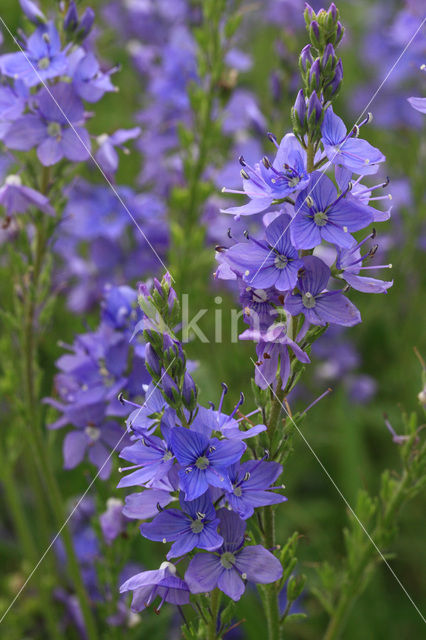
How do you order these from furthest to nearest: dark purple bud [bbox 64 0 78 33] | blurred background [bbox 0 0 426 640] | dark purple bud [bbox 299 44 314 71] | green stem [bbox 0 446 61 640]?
blurred background [bbox 0 0 426 640] < green stem [bbox 0 446 61 640] < dark purple bud [bbox 64 0 78 33] < dark purple bud [bbox 299 44 314 71]

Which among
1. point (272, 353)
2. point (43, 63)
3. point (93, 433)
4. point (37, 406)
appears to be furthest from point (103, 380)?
point (43, 63)

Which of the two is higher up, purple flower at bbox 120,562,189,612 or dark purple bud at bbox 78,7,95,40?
dark purple bud at bbox 78,7,95,40

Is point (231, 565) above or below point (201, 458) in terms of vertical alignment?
below

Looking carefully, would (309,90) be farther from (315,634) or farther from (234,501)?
(315,634)

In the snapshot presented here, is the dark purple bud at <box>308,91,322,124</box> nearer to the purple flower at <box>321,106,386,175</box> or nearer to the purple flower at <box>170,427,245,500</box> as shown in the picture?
the purple flower at <box>321,106,386,175</box>

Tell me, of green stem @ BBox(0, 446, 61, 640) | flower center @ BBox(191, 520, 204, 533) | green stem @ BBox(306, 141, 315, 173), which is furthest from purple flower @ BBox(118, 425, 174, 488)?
green stem @ BBox(0, 446, 61, 640)

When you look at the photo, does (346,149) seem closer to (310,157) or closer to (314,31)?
(310,157)

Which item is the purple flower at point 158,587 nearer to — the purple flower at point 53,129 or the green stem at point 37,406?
the green stem at point 37,406

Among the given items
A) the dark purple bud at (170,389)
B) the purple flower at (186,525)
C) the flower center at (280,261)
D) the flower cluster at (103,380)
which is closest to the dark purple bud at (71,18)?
the flower cluster at (103,380)
